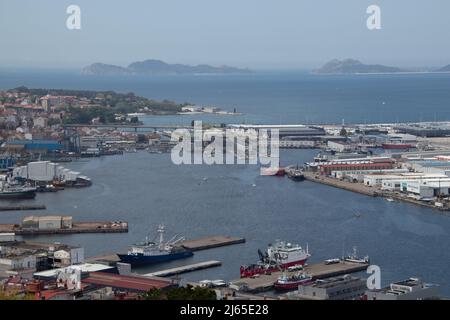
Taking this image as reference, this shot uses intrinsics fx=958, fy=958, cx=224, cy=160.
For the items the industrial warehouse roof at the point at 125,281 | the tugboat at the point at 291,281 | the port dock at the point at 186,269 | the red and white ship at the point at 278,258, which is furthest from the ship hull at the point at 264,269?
the industrial warehouse roof at the point at 125,281

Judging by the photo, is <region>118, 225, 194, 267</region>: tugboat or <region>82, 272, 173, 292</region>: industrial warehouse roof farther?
<region>118, 225, 194, 267</region>: tugboat

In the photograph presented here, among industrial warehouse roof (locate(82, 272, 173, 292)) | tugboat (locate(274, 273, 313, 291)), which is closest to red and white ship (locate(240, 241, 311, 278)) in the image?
tugboat (locate(274, 273, 313, 291))

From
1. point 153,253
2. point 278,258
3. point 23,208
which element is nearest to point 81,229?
point 153,253

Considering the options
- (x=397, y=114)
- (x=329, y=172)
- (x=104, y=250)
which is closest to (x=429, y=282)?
(x=104, y=250)

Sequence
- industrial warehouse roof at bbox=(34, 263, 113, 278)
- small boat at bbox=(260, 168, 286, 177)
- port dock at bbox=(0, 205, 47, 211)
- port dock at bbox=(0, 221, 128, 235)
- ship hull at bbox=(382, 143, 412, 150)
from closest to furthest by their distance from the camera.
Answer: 1. industrial warehouse roof at bbox=(34, 263, 113, 278)
2. port dock at bbox=(0, 221, 128, 235)
3. port dock at bbox=(0, 205, 47, 211)
4. small boat at bbox=(260, 168, 286, 177)
5. ship hull at bbox=(382, 143, 412, 150)

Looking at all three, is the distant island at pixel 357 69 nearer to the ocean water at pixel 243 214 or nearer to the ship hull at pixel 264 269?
the ocean water at pixel 243 214

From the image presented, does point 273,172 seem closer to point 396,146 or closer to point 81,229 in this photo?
point 396,146

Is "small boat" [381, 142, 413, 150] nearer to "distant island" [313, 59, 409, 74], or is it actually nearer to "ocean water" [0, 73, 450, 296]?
"ocean water" [0, 73, 450, 296]

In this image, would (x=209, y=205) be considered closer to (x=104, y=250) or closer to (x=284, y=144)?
(x=104, y=250)

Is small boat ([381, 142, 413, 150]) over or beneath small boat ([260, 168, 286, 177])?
over
